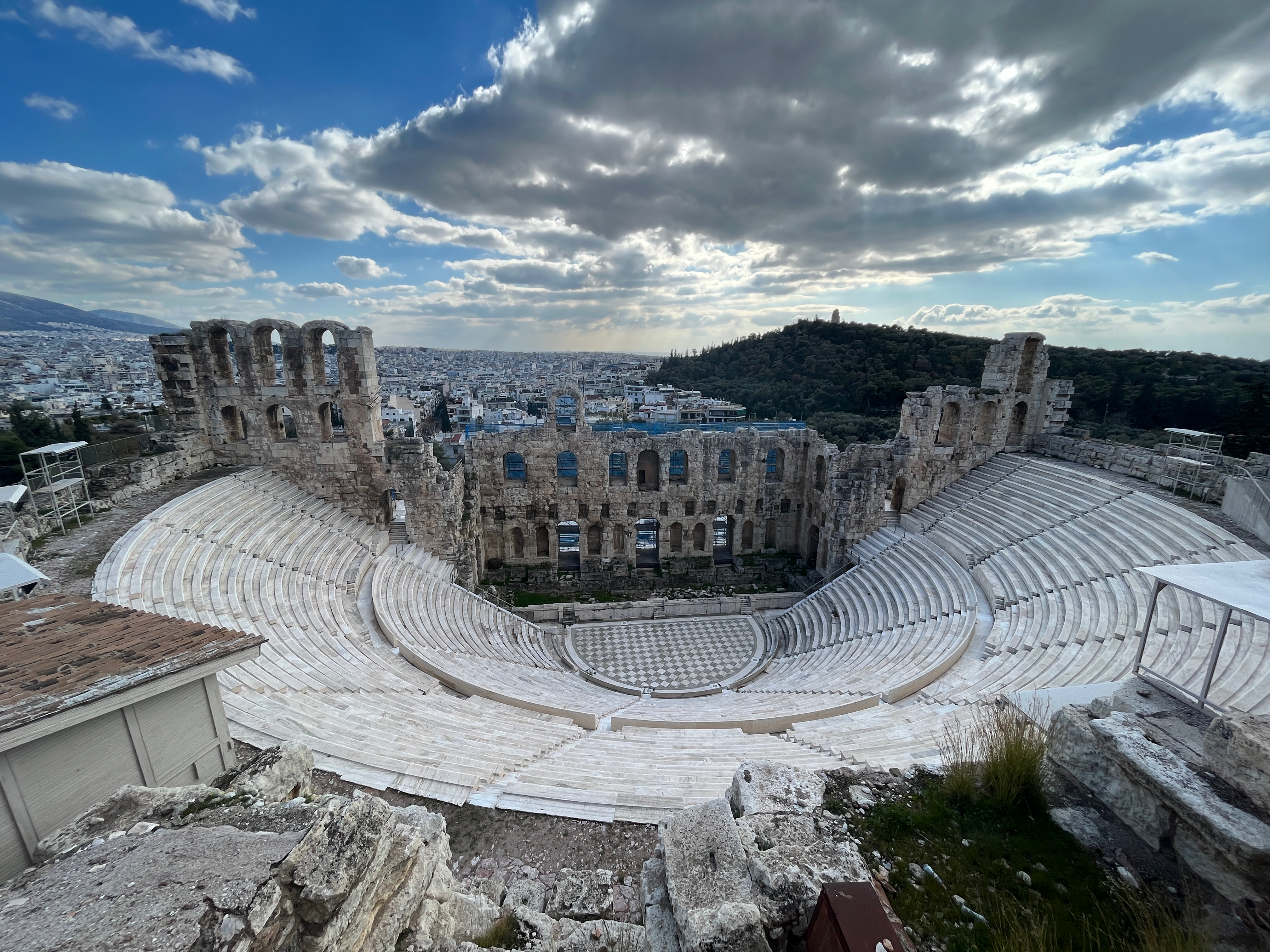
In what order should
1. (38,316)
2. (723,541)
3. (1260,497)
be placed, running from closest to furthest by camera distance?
(1260,497) < (723,541) < (38,316)

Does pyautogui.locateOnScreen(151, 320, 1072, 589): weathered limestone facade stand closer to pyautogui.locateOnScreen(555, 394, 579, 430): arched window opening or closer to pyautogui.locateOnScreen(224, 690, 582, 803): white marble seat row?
pyautogui.locateOnScreen(555, 394, 579, 430): arched window opening

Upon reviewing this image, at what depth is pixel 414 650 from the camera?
12.0 metres

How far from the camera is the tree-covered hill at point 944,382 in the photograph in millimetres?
35375

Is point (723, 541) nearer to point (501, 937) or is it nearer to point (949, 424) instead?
point (949, 424)

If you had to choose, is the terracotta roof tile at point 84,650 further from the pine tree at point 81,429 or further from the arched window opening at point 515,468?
the pine tree at point 81,429

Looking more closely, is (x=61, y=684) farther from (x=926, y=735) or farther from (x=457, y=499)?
(x=457, y=499)

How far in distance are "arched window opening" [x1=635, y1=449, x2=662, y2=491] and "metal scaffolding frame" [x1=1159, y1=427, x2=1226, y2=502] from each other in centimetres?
1736

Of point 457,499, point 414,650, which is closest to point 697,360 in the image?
point 457,499

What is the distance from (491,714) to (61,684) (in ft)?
21.2

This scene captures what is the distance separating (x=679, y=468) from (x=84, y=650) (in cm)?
2097

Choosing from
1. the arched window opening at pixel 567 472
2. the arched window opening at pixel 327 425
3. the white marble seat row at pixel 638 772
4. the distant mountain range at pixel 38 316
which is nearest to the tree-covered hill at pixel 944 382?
the arched window opening at pixel 567 472

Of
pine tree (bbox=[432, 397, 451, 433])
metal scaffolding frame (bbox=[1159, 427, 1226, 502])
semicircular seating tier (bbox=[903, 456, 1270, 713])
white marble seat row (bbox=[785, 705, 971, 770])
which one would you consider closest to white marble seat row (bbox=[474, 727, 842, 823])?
white marble seat row (bbox=[785, 705, 971, 770])

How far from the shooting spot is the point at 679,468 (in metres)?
24.6

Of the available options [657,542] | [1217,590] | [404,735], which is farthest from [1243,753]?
[657,542]
